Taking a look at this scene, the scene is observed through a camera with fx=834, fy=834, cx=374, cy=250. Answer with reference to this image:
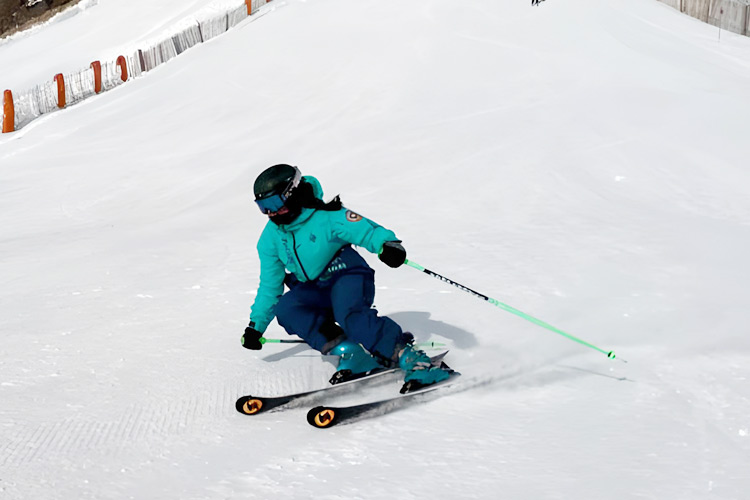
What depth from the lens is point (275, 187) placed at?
4070 millimetres

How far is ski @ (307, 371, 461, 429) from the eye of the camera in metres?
3.86

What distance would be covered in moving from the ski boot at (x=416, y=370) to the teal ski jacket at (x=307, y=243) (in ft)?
1.81

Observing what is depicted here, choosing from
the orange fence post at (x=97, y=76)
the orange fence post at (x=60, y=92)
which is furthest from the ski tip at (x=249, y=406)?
the orange fence post at (x=97, y=76)

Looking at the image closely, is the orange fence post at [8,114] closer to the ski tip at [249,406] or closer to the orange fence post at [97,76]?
the orange fence post at [97,76]

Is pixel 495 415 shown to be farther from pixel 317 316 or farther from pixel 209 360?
pixel 209 360

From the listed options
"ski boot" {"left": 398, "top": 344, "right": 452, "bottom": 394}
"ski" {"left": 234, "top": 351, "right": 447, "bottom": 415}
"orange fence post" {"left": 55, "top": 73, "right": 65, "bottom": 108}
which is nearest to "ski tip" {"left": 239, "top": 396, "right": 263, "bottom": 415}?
"ski" {"left": 234, "top": 351, "right": 447, "bottom": 415}

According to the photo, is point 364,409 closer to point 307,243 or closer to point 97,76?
point 307,243

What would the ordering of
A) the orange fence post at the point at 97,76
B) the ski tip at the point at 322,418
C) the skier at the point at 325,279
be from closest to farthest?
the ski tip at the point at 322,418
the skier at the point at 325,279
the orange fence post at the point at 97,76

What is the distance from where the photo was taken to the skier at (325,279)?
13.6 ft

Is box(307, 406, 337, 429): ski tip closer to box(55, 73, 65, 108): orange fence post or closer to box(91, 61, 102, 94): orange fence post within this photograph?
box(55, 73, 65, 108): orange fence post

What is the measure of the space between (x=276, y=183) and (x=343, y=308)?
719 millimetres

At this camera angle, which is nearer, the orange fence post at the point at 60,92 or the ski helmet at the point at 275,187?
the ski helmet at the point at 275,187

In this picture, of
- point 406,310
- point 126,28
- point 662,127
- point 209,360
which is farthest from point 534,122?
point 126,28

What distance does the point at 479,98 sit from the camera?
39.3 feet
